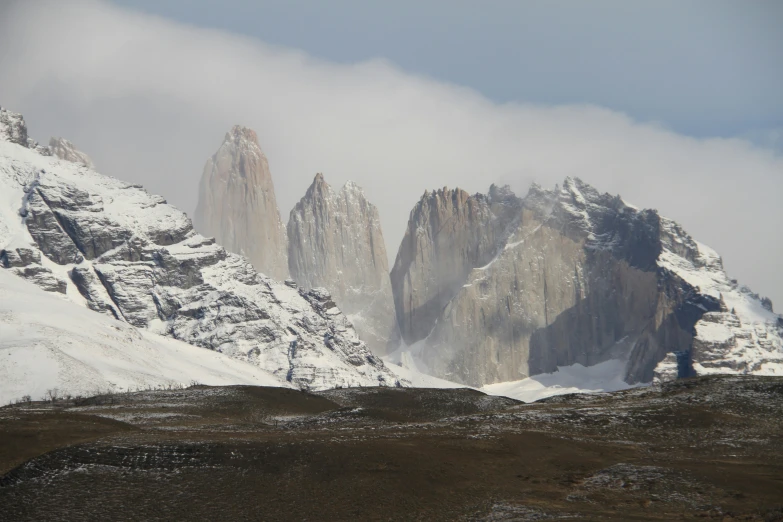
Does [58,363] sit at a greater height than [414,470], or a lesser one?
greater

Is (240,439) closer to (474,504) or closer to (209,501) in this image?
(209,501)

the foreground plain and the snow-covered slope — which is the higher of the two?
the snow-covered slope

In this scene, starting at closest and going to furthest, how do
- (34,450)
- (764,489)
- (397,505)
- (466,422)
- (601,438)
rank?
(397,505) → (764,489) → (34,450) → (601,438) → (466,422)

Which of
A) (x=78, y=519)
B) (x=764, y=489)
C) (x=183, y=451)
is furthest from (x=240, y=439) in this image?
A: (x=764, y=489)

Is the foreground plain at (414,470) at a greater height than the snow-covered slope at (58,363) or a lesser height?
lesser

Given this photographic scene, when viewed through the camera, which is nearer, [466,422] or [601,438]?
[601,438]

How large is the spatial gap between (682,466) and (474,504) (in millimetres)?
15687

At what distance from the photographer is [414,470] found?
52.2 m

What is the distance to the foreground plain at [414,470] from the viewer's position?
46.7 meters

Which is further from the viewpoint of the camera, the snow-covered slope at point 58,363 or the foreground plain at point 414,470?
the snow-covered slope at point 58,363

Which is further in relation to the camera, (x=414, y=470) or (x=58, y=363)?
(x=58, y=363)

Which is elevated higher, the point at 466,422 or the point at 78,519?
the point at 466,422

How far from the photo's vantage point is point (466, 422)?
2933 inches

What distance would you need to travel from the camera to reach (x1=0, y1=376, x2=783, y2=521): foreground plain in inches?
1839
